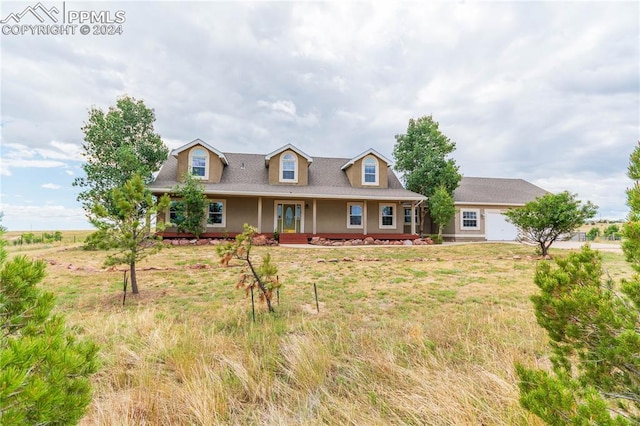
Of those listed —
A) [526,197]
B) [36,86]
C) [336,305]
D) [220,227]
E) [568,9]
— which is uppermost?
[568,9]

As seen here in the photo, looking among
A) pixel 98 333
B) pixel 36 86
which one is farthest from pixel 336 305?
pixel 36 86

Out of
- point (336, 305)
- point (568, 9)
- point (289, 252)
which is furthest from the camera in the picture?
point (289, 252)

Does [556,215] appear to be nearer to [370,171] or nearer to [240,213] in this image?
[370,171]

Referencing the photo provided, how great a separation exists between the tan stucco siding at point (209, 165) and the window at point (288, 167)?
424 centimetres

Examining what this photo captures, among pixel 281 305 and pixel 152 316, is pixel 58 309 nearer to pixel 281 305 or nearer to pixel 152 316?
pixel 152 316

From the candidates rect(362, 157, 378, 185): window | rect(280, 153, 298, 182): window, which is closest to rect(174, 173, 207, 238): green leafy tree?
rect(280, 153, 298, 182): window

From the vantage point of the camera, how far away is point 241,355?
3.16 meters

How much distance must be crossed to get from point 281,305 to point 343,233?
44.5 feet

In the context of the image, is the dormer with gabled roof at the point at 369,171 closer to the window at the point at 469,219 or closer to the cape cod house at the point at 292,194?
the cape cod house at the point at 292,194

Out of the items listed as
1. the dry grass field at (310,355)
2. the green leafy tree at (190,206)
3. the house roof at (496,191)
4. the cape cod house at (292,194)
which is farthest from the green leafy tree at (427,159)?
the green leafy tree at (190,206)

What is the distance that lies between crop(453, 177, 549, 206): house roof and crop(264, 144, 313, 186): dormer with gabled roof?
1264 cm

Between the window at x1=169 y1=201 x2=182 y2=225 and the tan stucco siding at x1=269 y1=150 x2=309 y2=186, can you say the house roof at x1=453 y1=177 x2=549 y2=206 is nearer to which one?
the tan stucco siding at x1=269 y1=150 x2=309 y2=186

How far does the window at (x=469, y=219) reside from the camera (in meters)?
21.7

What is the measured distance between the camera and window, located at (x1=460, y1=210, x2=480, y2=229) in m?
21.7
